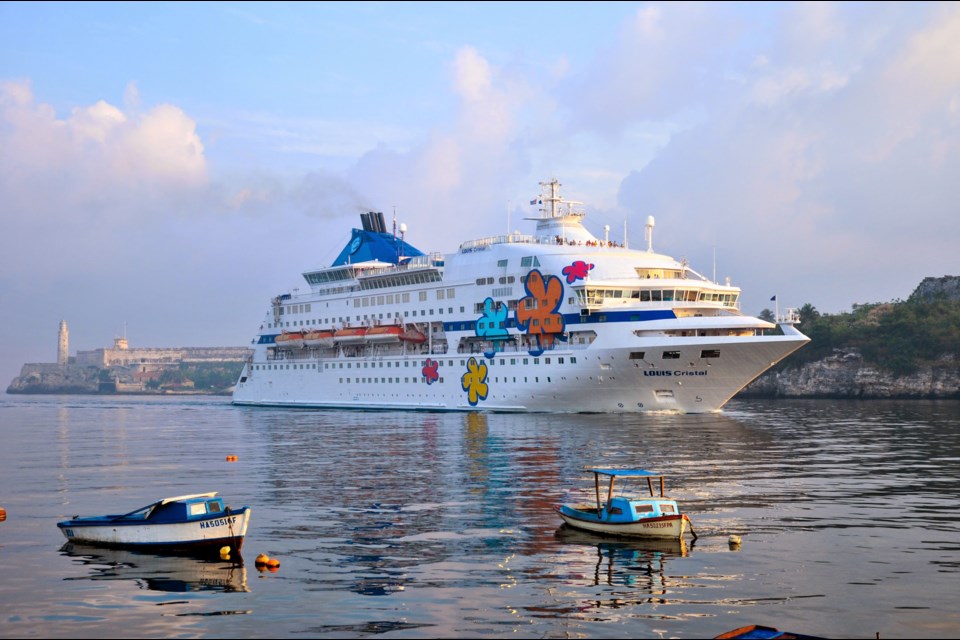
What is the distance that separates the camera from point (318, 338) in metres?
86.1

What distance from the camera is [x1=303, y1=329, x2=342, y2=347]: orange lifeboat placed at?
8499 centimetres

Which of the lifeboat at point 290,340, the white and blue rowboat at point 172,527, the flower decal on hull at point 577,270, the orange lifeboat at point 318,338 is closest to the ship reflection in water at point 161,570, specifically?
the white and blue rowboat at point 172,527

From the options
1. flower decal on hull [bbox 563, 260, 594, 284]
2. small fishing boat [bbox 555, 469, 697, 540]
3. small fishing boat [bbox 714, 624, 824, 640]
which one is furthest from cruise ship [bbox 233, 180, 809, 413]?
small fishing boat [bbox 714, 624, 824, 640]

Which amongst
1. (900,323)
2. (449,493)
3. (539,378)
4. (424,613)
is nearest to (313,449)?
(449,493)

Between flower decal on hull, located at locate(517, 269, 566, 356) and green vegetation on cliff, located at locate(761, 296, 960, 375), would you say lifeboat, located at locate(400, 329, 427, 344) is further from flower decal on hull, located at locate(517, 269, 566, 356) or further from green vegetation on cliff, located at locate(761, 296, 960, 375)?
green vegetation on cliff, located at locate(761, 296, 960, 375)

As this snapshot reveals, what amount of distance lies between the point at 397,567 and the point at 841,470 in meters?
22.4

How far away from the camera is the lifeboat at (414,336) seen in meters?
75.6

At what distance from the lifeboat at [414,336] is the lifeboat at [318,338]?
1067cm

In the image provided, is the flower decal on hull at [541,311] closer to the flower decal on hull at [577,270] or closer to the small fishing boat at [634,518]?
the flower decal on hull at [577,270]

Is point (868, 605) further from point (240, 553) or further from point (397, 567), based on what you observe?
point (240, 553)

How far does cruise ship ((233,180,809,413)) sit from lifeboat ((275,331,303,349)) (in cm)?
35

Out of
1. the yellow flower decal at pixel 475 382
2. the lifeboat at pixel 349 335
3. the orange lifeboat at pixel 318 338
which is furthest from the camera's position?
the orange lifeboat at pixel 318 338

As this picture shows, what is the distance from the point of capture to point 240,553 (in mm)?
22094

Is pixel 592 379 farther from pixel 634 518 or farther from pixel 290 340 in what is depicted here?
pixel 634 518
